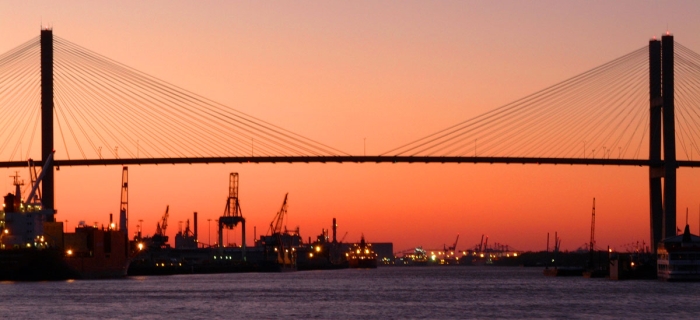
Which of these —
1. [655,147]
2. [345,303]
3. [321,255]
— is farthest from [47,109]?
[321,255]

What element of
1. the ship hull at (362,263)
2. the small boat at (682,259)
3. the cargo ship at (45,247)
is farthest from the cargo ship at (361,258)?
the small boat at (682,259)

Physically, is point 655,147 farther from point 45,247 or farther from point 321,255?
point 321,255

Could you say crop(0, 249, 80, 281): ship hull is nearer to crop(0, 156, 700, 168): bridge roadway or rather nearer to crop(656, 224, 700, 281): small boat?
crop(0, 156, 700, 168): bridge roadway

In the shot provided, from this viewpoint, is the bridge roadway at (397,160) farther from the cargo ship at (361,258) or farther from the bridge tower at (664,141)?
the cargo ship at (361,258)

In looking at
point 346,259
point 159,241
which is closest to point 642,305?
point 159,241

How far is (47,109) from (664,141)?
36.1 m

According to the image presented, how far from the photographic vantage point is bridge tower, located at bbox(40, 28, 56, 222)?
246ft

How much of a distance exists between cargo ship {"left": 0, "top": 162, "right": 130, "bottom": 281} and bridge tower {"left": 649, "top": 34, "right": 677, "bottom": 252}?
38.6 meters

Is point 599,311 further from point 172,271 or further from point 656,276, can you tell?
point 172,271

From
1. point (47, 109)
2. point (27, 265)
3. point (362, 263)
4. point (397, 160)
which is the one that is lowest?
point (362, 263)

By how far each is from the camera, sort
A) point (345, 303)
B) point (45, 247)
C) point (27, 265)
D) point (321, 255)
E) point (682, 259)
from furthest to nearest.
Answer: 1. point (321, 255)
2. point (45, 247)
3. point (27, 265)
4. point (682, 259)
5. point (345, 303)

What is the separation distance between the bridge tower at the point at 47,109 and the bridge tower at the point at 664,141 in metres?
35.2

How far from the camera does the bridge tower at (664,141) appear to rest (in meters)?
74.3

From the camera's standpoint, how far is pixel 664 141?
74938 millimetres
